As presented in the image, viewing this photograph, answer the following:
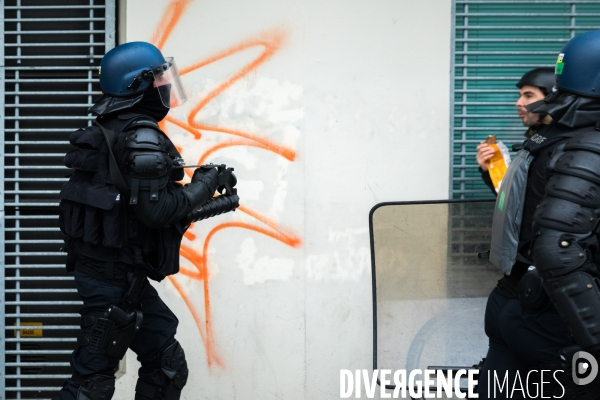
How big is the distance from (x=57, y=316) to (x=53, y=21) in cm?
179

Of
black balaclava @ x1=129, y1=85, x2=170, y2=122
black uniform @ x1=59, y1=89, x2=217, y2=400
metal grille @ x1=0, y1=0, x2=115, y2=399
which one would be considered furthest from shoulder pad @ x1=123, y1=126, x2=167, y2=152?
metal grille @ x1=0, y1=0, x2=115, y2=399

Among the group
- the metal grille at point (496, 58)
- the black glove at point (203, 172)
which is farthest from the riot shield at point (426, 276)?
the black glove at point (203, 172)

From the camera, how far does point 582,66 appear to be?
3016 mm

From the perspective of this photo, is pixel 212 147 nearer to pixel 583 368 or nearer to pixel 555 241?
pixel 555 241

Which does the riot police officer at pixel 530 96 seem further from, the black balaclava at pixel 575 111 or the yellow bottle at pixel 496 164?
the black balaclava at pixel 575 111

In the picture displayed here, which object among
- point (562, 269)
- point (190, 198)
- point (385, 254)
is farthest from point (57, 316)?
point (562, 269)

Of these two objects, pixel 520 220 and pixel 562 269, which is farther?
pixel 520 220

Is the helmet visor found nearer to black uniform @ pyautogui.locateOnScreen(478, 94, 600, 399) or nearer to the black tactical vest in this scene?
the black tactical vest

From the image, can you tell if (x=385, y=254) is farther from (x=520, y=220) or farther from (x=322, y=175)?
(x=520, y=220)

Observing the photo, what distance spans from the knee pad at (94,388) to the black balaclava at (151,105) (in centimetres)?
126

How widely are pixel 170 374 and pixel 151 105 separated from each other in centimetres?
131

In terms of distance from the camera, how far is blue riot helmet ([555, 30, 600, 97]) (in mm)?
2996

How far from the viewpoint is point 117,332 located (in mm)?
3590

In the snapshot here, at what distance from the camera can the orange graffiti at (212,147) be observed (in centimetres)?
455
